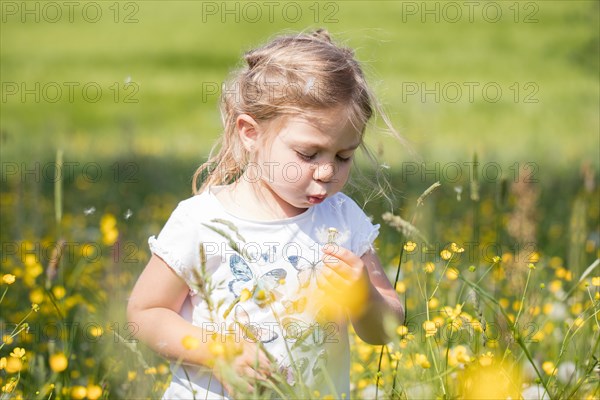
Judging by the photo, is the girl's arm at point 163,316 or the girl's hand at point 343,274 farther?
the girl's arm at point 163,316

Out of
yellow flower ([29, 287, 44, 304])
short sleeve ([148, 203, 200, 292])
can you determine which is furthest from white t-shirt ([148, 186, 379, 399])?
yellow flower ([29, 287, 44, 304])

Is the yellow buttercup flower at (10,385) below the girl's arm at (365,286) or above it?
below

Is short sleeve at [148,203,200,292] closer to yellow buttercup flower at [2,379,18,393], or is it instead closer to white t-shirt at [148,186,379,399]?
white t-shirt at [148,186,379,399]

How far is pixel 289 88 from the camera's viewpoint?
2268mm

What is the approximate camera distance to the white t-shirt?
2.19 metres

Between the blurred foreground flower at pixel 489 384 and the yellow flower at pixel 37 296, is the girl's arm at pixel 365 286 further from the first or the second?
the yellow flower at pixel 37 296

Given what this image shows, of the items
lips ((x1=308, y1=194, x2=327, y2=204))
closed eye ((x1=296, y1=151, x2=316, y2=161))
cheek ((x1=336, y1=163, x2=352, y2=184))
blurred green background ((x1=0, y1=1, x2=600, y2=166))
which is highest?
closed eye ((x1=296, y1=151, x2=316, y2=161))

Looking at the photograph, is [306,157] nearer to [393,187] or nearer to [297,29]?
[393,187]

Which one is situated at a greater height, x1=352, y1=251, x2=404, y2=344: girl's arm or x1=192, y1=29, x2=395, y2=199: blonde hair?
x1=192, y1=29, x2=395, y2=199: blonde hair

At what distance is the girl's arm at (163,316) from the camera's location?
7.06 ft

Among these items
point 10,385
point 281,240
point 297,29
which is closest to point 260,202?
point 281,240

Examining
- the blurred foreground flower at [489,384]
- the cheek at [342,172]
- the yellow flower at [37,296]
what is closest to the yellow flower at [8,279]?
the yellow flower at [37,296]

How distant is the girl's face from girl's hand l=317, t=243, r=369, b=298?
0.23 m

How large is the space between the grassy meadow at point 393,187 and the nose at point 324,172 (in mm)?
215
